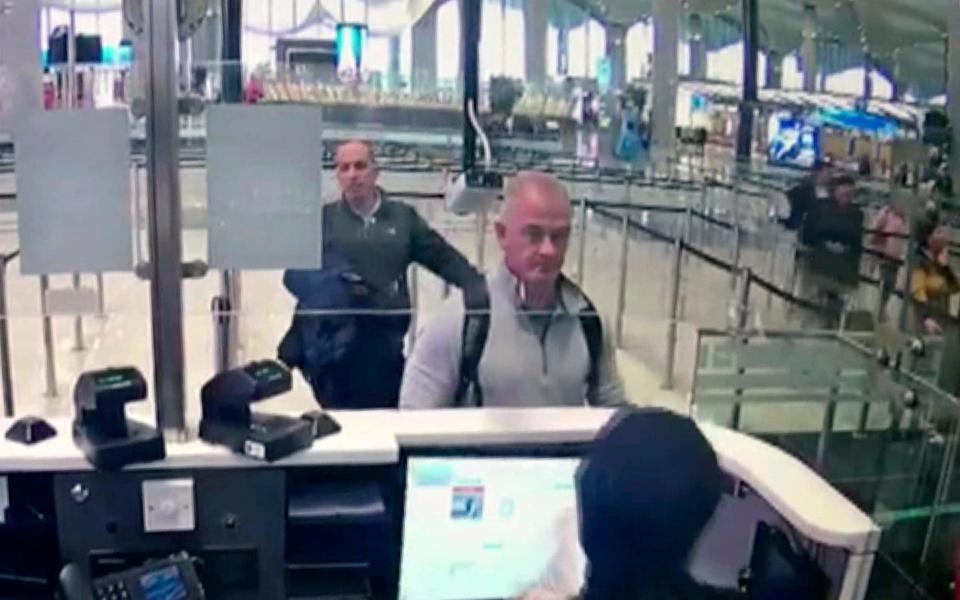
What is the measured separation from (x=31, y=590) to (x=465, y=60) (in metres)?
5.62

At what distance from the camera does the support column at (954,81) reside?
7.26 m

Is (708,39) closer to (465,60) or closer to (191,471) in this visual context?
(465,60)

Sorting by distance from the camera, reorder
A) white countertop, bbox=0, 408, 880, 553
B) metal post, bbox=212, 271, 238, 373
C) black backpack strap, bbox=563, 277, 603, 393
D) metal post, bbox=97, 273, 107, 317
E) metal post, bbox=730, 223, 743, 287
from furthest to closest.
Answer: metal post, bbox=730, 223, 743, 287 → black backpack strap, bbox=563, 277, 603, 393 → metal post, bbox=212, 271, 238, 373 → metal post, bbox=97, 273, 107, 317 → white countertop, bbox=0, 408, 880, 553

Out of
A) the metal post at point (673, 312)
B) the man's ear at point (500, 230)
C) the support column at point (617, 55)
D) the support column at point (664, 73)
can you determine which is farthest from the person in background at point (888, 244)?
the man's ear at point (500, 230)

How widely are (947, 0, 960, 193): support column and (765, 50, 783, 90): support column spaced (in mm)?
1197

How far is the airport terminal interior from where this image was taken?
169cm

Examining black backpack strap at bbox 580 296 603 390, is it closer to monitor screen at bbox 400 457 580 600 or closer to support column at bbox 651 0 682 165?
monitor screen at bbox 400 457 580 600

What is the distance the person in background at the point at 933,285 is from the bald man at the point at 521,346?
2833 millimetres

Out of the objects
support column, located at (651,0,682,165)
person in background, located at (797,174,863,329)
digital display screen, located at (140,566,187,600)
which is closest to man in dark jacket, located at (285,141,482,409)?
digital display screen, located at (140,566,187,600)

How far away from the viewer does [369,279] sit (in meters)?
3.59

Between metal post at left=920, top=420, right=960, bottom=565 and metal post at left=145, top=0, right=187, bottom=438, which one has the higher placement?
metal post at left=145, top=0, right=187, bottom=438

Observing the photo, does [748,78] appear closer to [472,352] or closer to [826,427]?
[826,427]

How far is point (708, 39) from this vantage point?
8.38 metres

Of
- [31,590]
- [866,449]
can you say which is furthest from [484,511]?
[866,449]
